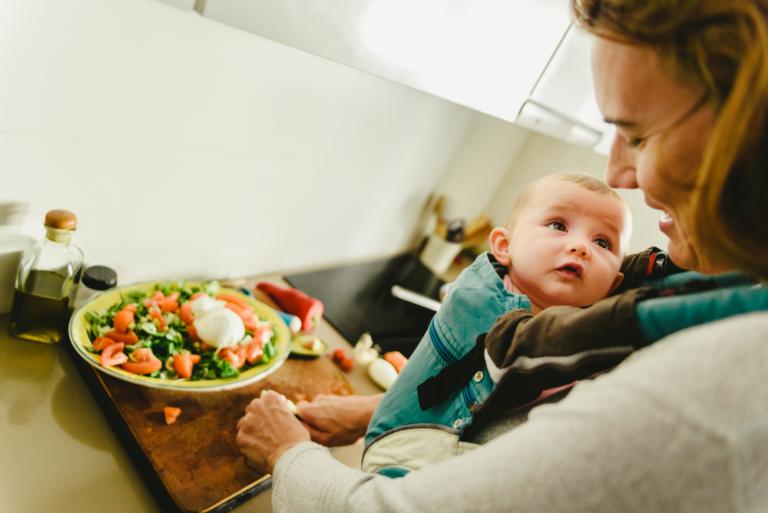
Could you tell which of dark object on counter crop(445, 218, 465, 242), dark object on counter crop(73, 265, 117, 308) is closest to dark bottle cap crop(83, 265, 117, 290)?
dark object on counter crop(73, 265, 117, 308)

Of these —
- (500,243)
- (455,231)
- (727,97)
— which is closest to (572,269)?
(500,243)

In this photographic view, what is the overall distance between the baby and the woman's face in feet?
0.85

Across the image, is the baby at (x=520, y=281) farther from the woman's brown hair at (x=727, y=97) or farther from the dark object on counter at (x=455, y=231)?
the dark object on counter at (x=455, y=231)

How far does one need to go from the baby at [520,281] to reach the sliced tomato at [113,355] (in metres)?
0.44

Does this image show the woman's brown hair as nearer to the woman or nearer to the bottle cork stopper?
the woman

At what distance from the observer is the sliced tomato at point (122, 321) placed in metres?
0.88

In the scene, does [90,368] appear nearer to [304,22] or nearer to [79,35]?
[79,35]

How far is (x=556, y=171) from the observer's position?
75.6 inches

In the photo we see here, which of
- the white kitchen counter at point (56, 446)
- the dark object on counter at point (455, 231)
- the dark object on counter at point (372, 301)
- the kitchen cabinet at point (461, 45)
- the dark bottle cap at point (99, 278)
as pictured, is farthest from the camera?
the dark object on counter at point (455, 231)

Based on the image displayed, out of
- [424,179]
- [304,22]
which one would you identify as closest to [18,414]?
[304,22]

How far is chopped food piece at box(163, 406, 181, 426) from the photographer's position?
0.82 m

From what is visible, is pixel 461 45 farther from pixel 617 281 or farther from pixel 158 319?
pixel 158 319

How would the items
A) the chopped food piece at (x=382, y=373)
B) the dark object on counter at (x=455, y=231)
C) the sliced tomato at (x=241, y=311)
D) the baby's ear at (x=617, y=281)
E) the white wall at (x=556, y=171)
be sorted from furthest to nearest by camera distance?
the dark object on counter at (x=455, y=231) → the white wall at (x=556, y=171) → the chopped food piece at (x=382, y=373) → the sliced tomato at (x=241, y=311) → the baby's ear at (x=617, y=281)

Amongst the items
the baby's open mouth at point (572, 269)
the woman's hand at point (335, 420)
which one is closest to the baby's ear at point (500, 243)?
the baby's open mouth at point (572, 269)
